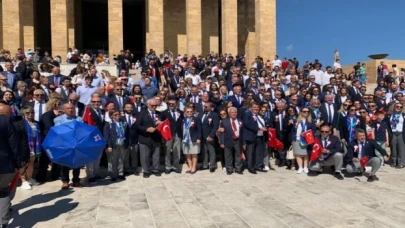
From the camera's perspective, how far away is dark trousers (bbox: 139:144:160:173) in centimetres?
838

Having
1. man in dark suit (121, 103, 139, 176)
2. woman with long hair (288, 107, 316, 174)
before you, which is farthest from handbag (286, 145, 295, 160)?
man in dark suit (121, 103, 139, 176)

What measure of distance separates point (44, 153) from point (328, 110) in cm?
735

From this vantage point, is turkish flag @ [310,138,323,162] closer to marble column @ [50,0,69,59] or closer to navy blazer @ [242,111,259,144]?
navy blazer @ [242,111,259,144]

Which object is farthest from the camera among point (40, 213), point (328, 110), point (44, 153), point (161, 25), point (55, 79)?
point (161, 25)

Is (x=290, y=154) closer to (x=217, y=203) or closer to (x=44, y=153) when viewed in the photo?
(x=217, y=203)

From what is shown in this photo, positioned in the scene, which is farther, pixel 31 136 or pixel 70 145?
pixel 31 136

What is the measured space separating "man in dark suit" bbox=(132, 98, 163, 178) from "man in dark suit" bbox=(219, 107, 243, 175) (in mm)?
1634

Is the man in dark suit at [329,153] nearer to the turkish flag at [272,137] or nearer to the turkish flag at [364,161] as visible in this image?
the turkish flag at [364,161]

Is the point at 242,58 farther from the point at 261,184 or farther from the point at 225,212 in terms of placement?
the point at 225,212

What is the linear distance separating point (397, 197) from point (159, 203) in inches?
182

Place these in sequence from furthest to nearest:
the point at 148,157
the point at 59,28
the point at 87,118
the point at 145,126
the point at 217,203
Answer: the point at 59,28 → the point at 148,157 → the point at 145,126 → the point at 87,118 → the point at 217,203

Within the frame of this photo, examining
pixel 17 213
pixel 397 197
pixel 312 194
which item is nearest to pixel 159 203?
pixel 17 213

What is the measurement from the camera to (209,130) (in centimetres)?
891

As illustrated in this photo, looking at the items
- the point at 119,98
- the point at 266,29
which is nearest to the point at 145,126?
the point at 119,98
